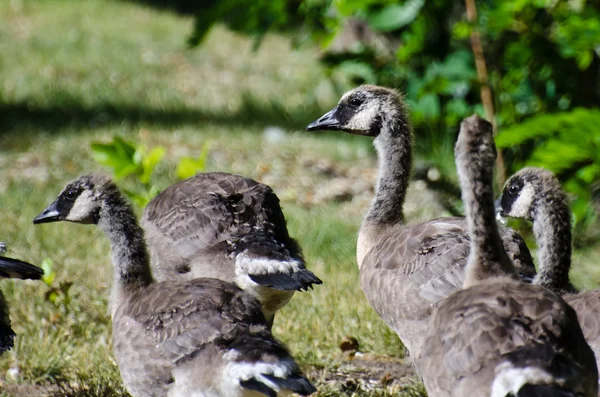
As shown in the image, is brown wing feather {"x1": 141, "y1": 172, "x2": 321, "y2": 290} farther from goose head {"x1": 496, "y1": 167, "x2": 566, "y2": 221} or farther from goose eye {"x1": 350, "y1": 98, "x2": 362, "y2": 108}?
goose head {"x1": 496, "y1": 167, "x2": 566, "y2": 221}

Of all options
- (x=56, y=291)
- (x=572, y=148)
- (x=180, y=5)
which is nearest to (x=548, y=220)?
(x=572, y=148)

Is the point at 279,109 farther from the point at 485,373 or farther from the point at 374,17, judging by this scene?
the point at 485,373

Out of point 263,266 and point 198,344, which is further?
point 263,266

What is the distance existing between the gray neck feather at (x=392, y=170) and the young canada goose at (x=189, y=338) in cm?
140

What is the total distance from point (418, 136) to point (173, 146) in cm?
272

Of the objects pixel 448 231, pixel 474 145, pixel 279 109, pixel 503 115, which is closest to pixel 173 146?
pixel 279 109

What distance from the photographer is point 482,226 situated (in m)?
3.86

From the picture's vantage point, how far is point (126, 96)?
12.0 meters

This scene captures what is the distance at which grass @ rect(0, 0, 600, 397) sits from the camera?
5.46 metres

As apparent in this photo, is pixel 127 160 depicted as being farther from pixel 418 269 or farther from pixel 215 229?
pixel 418 269

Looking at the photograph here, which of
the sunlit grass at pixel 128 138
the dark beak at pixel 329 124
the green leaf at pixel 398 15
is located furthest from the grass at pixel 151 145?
the green leaf at pixel 398 15

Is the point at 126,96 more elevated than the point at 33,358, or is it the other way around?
the point at 126,96

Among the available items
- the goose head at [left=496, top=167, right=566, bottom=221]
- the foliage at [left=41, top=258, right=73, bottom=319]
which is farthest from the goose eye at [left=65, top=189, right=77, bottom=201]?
the goose head at [left=496, top=167, right=566, bottom=221]

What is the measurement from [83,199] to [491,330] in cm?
256
